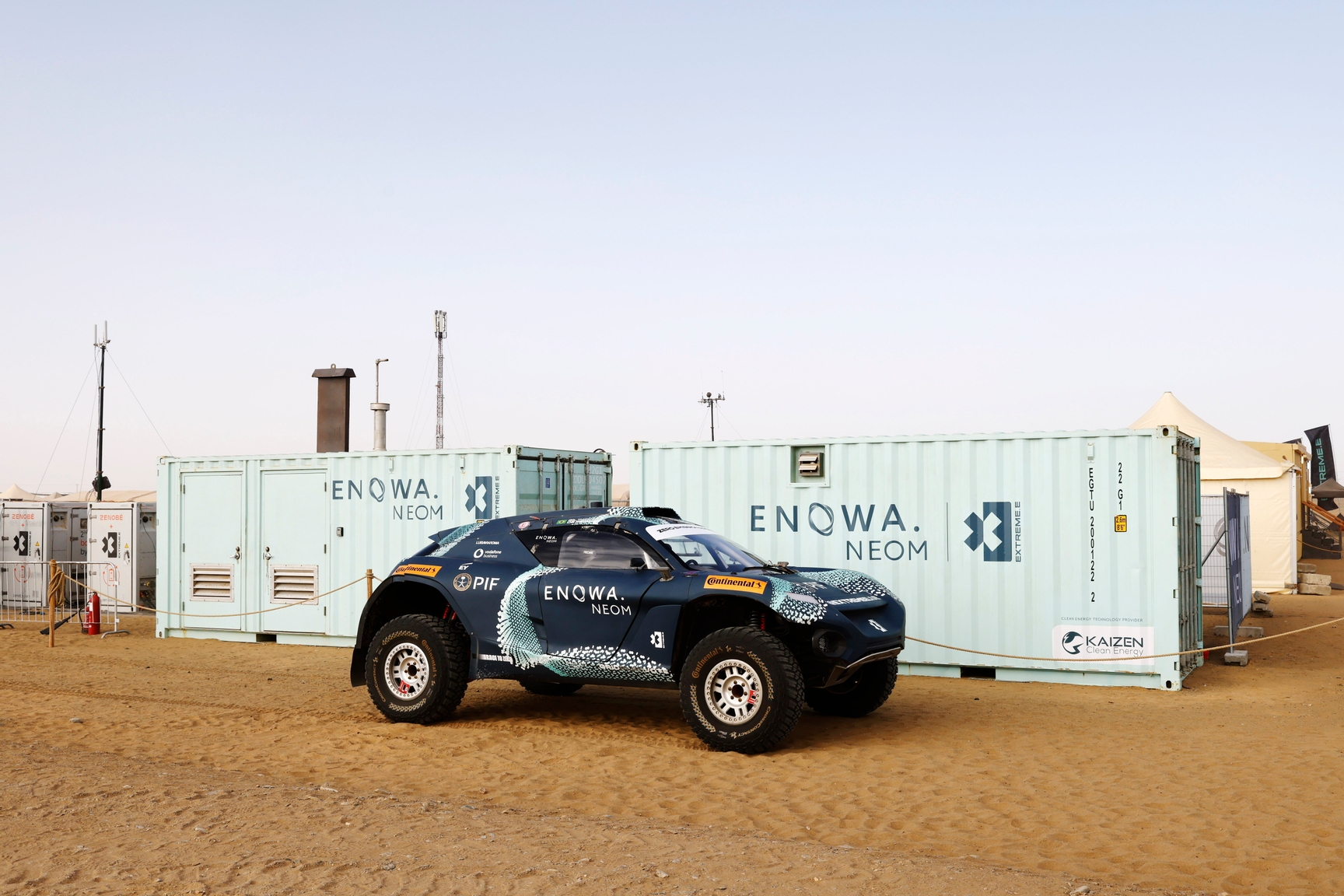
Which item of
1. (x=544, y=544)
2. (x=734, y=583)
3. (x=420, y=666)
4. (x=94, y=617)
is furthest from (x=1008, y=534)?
(x=94, y=617)

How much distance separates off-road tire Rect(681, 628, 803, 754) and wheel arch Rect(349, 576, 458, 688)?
2.40 meters

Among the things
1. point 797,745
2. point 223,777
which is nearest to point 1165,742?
point 797,745

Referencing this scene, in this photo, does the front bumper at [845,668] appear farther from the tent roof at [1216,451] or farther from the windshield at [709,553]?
the tent roof at [1216,451]

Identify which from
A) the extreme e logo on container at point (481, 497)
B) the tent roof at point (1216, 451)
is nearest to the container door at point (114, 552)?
the extreme e logo on container at point (481, 497)

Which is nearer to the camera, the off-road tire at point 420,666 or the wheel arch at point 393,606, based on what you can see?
the off-road tire at point 420,666

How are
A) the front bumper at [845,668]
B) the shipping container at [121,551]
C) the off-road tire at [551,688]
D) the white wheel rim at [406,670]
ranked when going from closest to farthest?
the front bumper at [845,668], the white wheel rim at [406,670], the off-road tire at [551,688], the shipping container at [121,551]

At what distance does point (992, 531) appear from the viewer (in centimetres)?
1166

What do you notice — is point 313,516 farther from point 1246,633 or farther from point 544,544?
point 1246,633

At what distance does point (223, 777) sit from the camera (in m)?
7.04

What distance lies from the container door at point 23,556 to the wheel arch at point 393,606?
13948 millimetres

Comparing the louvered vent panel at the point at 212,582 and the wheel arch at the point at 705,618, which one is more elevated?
the wheel arch at the point at 705,618

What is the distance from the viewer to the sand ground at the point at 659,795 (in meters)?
5.09

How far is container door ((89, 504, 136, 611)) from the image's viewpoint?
19.4 metres

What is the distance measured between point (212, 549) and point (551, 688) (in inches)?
306
